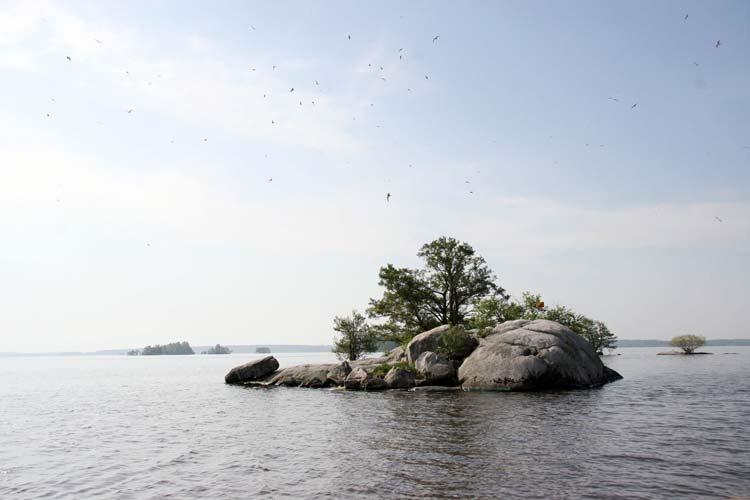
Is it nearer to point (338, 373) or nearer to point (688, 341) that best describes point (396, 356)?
point (338, 373)

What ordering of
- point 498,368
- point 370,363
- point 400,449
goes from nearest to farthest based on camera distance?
point 400,449 < point 498,368 < point 370,363

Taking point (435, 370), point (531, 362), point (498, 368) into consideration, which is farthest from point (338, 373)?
point (531, 362)

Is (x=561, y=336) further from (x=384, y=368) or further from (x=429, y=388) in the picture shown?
(x=384, y=368)

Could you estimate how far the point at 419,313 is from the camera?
2426 inches

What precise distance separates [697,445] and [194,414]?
2679 cm

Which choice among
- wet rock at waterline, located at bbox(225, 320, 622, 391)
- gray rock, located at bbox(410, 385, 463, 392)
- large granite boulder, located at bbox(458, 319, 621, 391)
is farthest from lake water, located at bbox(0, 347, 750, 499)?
gray rock, located at bbox(410, 385, 463, 392)

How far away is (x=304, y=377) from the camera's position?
4856 centimetres

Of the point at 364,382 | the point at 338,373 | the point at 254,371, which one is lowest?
the point at 364,382

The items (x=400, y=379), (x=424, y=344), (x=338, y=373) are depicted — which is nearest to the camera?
(x=400, y=379)

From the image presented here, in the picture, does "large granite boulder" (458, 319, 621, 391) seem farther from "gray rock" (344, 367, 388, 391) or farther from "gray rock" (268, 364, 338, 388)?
"gray rock" (268, 364, 338, 388)

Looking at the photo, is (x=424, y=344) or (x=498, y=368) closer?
(x=498, y=368)

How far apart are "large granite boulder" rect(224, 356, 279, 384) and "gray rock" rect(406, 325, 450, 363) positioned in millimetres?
16357

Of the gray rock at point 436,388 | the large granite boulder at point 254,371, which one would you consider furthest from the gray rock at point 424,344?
the large granite boulder at point 254,371

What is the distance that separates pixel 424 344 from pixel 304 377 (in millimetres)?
12038
